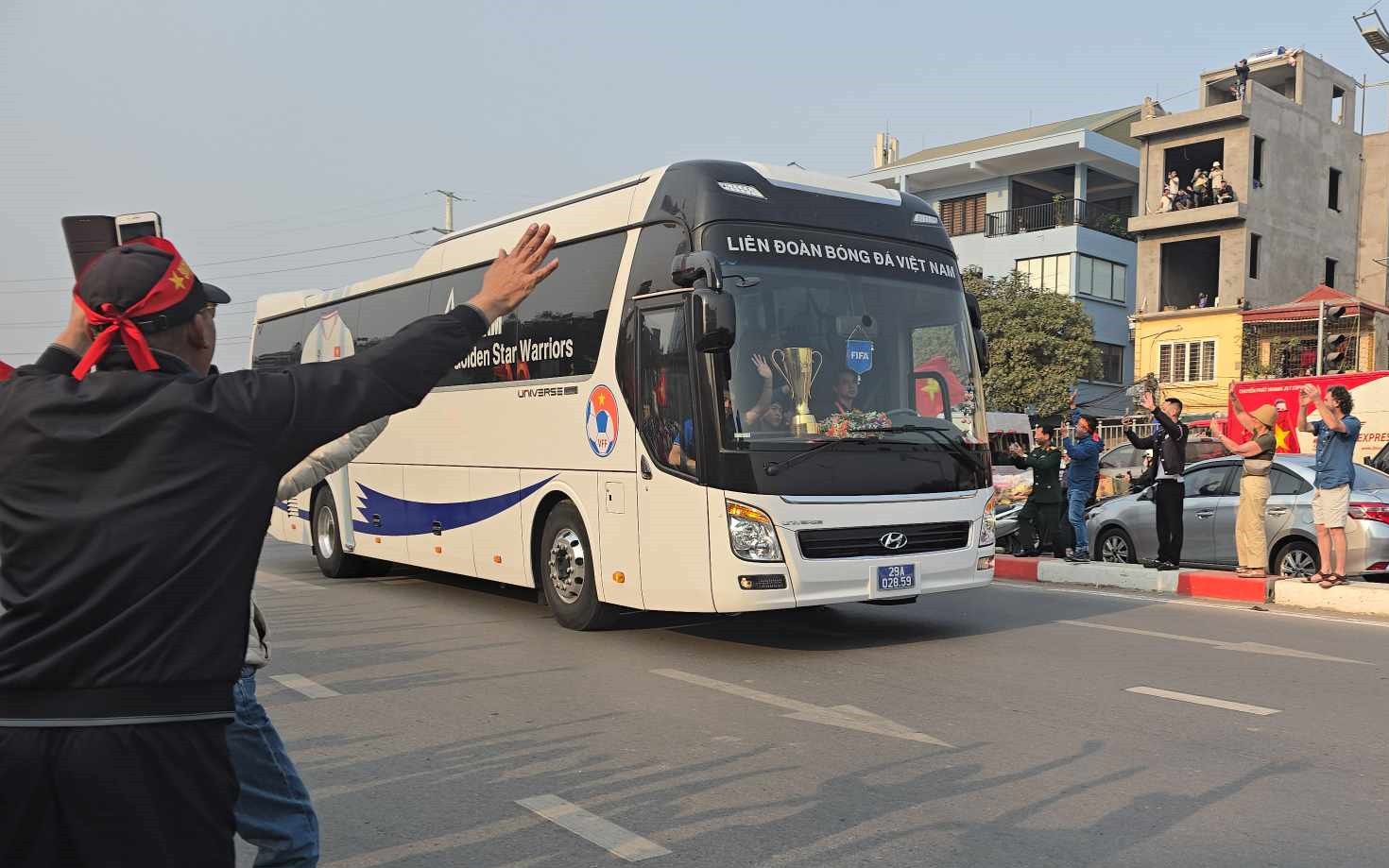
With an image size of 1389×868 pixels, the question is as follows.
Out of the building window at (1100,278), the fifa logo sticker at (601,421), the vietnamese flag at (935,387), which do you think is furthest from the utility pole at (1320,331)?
the fifa logo sticker at (601,421)

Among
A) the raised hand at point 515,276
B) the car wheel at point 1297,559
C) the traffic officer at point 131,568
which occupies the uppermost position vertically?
the raised hand at point 515,276

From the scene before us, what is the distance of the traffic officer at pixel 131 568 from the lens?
2045 mm

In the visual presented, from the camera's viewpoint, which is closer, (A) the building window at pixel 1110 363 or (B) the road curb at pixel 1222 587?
(B) the road curb at pixel 1222 587

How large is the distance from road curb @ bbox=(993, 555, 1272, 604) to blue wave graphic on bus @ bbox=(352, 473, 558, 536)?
4.52 m

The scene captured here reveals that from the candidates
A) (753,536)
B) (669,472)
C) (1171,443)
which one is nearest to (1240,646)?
(753,536)

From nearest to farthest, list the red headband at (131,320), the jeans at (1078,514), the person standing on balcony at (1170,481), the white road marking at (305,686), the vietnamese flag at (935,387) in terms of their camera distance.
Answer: the red headband at (131,320) < the white road marking at (305,686) < the vietnamese flag at (935,387) < the person standing on balcony at (1170,481) < the jeans at (1078,514)

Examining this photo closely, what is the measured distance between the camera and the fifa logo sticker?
8883 millimetres

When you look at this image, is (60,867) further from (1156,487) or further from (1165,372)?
(1165,372)

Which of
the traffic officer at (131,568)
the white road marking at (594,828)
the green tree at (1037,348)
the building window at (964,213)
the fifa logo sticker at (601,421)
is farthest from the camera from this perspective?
the building window at (964,213)

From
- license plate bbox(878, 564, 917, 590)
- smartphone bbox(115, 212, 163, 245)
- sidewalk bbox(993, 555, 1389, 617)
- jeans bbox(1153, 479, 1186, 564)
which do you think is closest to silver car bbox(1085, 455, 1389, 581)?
sidewalk bbox(993, 555, 1389, 617)

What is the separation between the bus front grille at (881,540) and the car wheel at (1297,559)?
17.9 feet

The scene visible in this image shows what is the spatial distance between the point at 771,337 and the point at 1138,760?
3791mm

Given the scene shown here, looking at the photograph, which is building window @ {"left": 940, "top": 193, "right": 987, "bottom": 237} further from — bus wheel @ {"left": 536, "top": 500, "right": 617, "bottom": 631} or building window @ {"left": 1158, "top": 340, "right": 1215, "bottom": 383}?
bus wheel @ {"left": 536, "top": 500, "right": 617, "bottom": 631}

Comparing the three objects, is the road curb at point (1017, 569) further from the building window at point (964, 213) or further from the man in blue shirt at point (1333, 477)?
the building window at point (964, 213)
